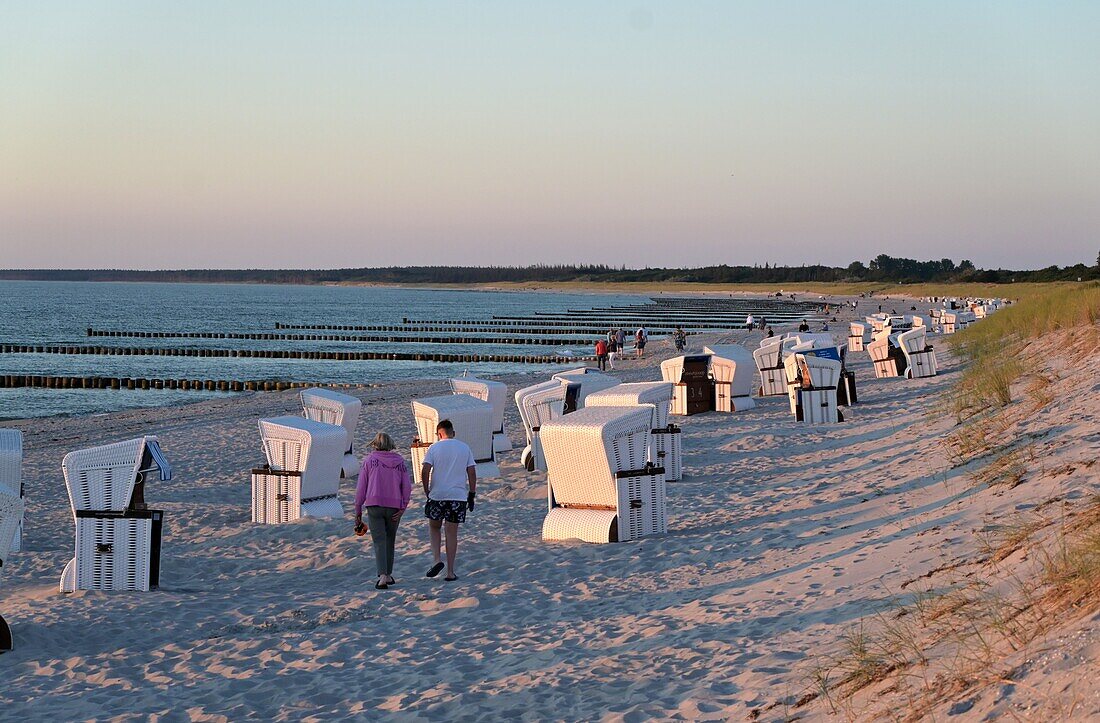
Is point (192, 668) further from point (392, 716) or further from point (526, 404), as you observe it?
point (526, 404)

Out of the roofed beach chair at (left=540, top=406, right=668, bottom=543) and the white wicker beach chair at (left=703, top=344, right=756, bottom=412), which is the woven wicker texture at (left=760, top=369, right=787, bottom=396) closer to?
the white wicker beach chair at (left=703, top=344, right=756, bottom=412)

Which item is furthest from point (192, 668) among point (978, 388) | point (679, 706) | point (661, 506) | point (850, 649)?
point (978, 388)

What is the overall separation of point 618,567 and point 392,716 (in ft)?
11.6

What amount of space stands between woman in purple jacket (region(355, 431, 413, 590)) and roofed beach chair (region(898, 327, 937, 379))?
60.1 feet

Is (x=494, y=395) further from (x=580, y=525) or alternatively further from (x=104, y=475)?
(x=104, y=475)

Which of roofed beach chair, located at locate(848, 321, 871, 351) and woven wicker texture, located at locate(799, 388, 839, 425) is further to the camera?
roofed beach chair, located at locate(848, 321, 871, 351)

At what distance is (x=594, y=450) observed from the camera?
9.91 meters

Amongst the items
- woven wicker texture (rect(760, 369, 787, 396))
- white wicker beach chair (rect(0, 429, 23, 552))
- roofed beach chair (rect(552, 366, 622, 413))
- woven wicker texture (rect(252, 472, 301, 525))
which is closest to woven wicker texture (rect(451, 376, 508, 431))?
roofed beach chair (rect(552, 366, 622, 413))

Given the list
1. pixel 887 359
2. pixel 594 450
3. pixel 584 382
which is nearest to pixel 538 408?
pixel 584 382

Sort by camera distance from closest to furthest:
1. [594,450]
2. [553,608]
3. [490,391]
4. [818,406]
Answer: [553,608], [594,450], [490,391], [818,406]

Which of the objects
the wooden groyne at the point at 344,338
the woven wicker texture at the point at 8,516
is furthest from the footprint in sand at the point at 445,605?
the wooden groyne at the point at 344,338

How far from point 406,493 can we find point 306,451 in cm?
328

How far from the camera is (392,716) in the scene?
5801mm

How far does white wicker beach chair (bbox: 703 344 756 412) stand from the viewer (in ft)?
67.9
